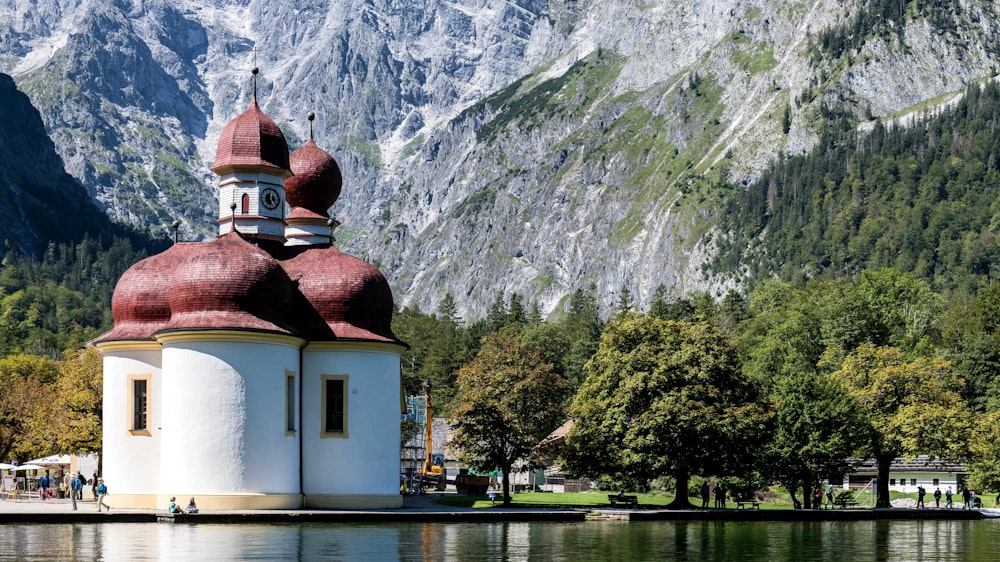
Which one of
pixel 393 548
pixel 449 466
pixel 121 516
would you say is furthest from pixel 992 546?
pixel 449 466

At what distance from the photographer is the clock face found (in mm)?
69125

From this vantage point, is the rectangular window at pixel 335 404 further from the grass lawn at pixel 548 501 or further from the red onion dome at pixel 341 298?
the grass lawn at pixel 548 501

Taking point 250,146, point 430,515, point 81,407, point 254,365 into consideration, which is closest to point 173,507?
point 254,365

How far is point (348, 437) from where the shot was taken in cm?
6494

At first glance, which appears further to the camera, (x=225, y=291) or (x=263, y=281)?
(x=263, y=281)

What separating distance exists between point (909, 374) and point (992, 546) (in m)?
42.2

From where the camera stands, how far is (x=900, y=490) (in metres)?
112

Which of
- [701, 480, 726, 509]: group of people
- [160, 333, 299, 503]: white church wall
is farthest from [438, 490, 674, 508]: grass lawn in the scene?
[160, 333, 299, 503]: white church wall

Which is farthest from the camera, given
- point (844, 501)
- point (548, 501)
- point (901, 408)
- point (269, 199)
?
point (901, 408)

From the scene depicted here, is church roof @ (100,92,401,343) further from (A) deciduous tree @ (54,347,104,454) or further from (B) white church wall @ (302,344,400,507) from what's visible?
(A) deciduous tree @ (54,347,104,454)

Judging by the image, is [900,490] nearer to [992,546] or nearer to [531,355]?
[531,355]

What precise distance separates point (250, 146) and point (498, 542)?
30455mm

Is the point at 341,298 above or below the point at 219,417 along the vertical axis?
above

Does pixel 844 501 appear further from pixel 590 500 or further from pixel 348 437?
pixel 348 437
